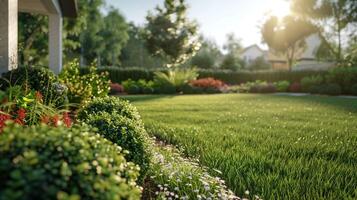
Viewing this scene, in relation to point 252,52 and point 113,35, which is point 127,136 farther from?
point 252,52

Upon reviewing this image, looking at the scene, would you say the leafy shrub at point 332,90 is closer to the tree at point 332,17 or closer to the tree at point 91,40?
the tree at point 332,17

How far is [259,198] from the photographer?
2787mm

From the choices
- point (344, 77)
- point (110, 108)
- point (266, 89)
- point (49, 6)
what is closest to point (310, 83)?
point (344, 77)

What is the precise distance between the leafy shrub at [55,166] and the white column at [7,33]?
4503mm

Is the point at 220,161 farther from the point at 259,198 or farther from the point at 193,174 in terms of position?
the point at 259,198

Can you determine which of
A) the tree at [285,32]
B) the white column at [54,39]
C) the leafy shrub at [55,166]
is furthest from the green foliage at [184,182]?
the tree at [285,32]

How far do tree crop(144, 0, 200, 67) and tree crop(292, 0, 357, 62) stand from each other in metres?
15.4

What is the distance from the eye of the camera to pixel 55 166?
57.2 inches

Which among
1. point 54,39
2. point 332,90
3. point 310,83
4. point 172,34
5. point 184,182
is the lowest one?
point 184,182

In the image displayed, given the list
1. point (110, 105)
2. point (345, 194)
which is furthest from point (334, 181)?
point (110, 105)

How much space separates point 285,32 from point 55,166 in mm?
37295

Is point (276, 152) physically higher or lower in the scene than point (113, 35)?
lower

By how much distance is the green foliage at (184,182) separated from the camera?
2781 mm

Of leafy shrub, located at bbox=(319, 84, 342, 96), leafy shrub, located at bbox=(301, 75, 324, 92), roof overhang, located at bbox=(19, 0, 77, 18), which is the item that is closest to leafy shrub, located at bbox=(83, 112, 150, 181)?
roof overhang, located at bbox=(19, 0, 77, 18)
